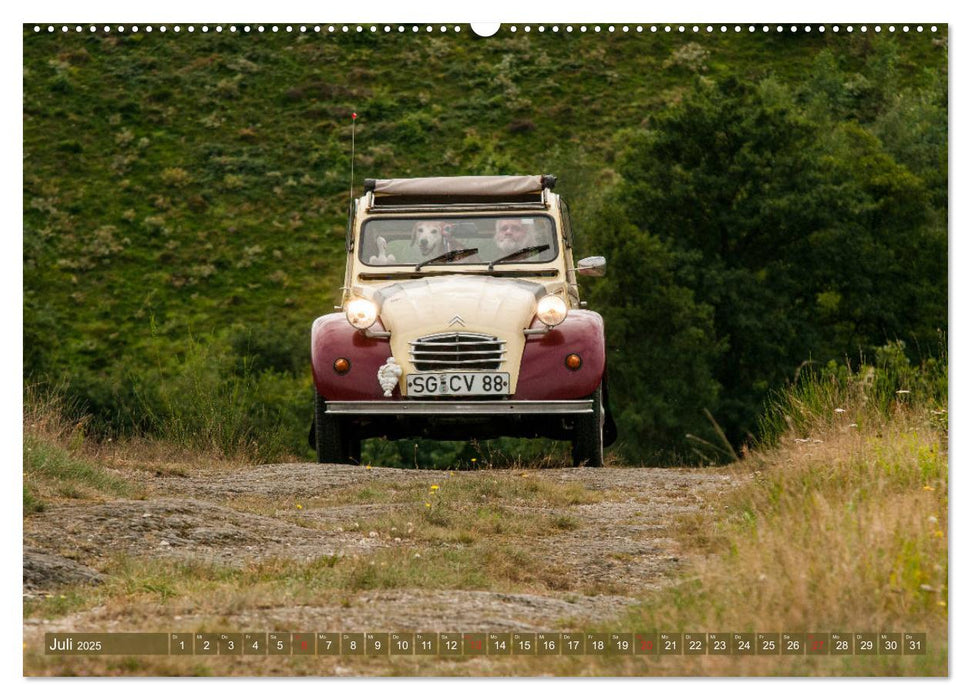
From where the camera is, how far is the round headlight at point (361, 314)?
8.99 m

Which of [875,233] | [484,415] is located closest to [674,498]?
[484,415]

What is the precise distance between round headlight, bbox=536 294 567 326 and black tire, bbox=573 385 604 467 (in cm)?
56

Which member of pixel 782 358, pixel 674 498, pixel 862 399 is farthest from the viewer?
pixel 782 358

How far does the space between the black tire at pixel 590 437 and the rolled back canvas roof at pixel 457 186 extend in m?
1.82

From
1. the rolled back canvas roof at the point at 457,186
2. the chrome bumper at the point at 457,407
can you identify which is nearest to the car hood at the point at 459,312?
the chrome bumper at the point at 457,407

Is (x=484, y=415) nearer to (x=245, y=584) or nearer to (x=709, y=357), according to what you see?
(x=245, y=584)

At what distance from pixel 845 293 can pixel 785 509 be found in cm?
1913

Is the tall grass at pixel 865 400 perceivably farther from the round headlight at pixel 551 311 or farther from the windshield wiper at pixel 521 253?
the windshield wiper at pixel 521 253

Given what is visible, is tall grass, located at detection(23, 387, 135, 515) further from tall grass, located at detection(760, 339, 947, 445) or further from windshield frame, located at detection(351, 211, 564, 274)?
tall grass, located at detection(760, 339, 947, 445)

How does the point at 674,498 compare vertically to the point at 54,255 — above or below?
below

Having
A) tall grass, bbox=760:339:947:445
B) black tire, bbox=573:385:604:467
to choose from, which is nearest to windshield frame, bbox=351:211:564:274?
black tire, bbox=573:385:604:467

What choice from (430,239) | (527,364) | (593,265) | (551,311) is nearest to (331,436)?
(527,364)

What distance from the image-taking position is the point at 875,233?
84.9ft

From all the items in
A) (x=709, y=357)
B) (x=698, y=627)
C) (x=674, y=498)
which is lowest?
(x=709, y=357)
